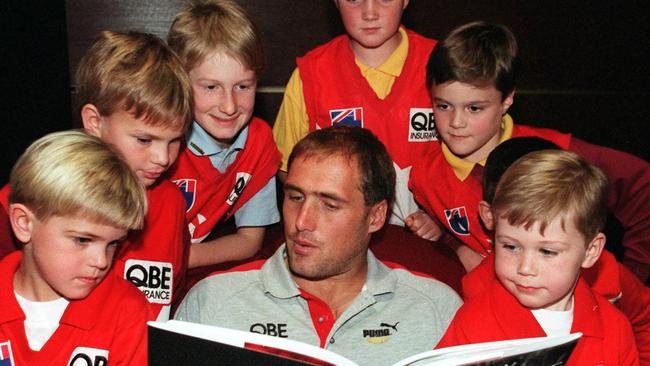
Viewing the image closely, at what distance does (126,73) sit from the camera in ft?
7.42

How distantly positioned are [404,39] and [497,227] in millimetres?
1030

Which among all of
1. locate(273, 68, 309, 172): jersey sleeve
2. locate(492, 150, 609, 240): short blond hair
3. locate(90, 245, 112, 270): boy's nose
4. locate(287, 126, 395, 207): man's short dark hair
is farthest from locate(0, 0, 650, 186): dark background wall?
locate(492, 150, 609, 240): short blond hair

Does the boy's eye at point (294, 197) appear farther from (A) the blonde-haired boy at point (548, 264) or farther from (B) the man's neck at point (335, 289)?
(A) the blonde-haired boy at point (548, 264)

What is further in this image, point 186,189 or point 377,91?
point 377,91

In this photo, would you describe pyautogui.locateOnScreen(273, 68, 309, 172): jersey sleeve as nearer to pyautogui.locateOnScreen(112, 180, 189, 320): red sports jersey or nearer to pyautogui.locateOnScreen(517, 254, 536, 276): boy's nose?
pyautogui.locateOnScreen(112, 180, 189, 320): red sports jersey

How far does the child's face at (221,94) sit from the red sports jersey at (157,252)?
266mm

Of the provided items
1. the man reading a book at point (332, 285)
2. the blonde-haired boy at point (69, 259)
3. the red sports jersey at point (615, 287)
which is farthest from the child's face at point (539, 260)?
the blonde-haired boy at point (69, 259)

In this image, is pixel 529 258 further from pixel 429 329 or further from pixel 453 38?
pixel 453 38

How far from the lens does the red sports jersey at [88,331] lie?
1.87 m

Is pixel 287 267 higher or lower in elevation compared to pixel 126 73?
lower

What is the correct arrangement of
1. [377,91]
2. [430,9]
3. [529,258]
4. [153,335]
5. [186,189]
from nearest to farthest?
[153,335] < [529,258] < [186,189] < [377,91] < [430,9]

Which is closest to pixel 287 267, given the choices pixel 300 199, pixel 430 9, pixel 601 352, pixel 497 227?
pixel 300 199

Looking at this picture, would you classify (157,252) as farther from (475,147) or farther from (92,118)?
(475,147)

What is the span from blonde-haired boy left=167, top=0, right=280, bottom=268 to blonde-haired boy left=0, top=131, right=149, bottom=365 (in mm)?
636
